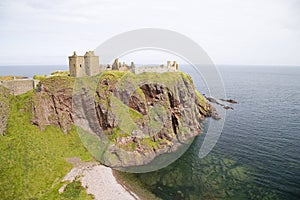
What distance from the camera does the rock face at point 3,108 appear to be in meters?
44.2

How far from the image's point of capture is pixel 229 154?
53562 mm

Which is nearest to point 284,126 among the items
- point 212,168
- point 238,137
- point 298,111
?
point 238,137

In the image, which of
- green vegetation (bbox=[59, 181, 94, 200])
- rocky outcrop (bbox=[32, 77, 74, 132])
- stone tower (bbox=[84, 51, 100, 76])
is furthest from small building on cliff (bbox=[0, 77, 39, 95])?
green vegetation (bbox=[59, 181, 94, 200])

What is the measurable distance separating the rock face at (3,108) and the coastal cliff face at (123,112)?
5587 mm

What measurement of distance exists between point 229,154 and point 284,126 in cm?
3240

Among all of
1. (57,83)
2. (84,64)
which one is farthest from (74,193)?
(84,64)

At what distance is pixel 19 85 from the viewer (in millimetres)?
52656

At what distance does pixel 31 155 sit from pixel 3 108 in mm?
13791

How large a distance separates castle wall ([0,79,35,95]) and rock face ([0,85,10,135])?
1248 mm

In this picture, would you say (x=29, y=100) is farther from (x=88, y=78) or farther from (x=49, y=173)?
(x=49, y=173)

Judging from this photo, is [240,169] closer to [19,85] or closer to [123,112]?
[123,112]

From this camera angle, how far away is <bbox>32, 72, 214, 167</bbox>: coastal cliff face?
49938 mm

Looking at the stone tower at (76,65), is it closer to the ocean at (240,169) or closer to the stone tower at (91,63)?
the stone tower at (91,63)

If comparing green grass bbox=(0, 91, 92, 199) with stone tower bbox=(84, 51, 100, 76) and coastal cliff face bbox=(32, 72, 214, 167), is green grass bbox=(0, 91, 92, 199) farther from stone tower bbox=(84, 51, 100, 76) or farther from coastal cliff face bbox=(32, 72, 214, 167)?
stone tower bbox=(84, 51, 100, 76)
